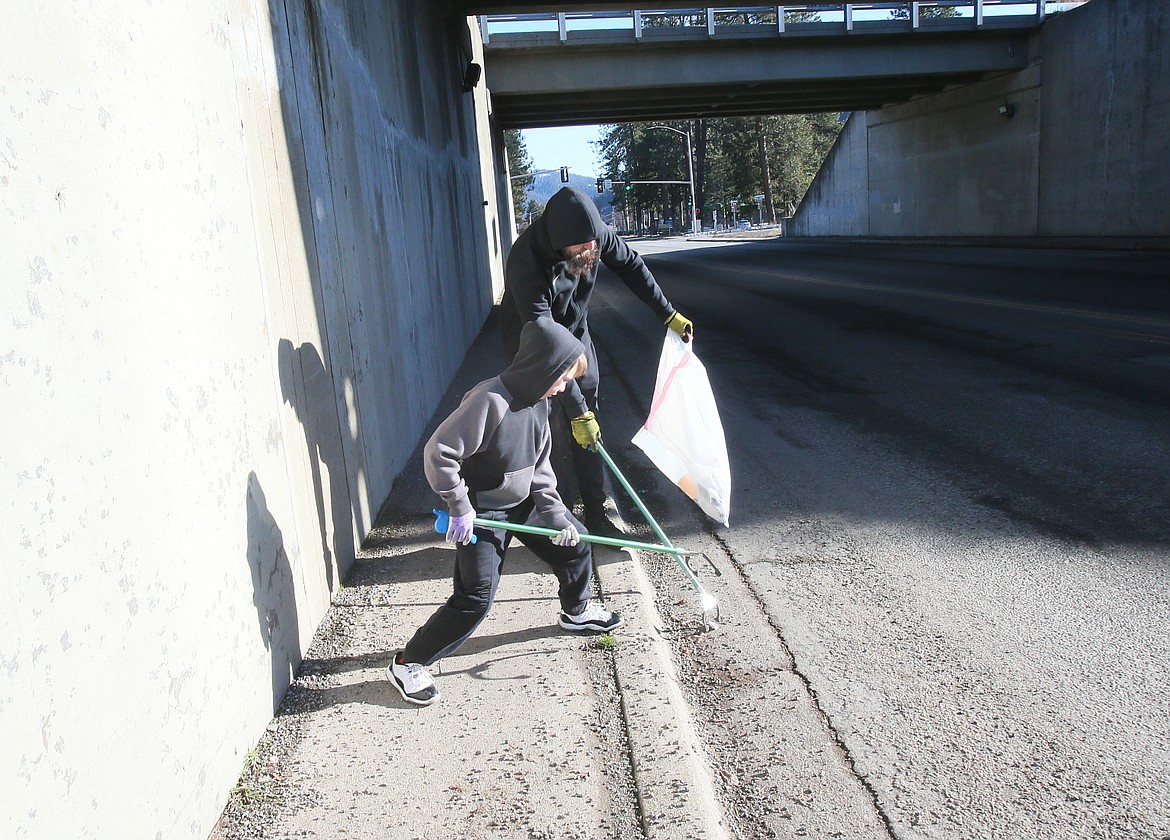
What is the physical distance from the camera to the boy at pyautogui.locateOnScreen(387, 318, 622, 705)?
118 inches

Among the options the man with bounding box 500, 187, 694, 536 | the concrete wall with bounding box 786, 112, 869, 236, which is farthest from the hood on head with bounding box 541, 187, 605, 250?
the concrete wall with bounding box 786, 112, 869, 236

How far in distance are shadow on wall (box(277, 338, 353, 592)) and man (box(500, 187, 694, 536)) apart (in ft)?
3.09

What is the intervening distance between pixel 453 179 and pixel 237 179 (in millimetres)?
9217

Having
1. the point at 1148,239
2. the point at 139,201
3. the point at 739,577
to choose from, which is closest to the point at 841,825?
the point at 739,577

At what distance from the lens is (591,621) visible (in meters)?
3.67

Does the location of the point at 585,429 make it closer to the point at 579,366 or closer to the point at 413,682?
the point at 579,366

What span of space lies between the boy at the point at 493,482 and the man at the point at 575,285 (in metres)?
0.50

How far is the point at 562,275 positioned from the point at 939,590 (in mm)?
2178

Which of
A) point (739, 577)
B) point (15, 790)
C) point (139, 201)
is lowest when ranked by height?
point (739, 577)

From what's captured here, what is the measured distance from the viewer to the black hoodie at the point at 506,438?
2.96 metres

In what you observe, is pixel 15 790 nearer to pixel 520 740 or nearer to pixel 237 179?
pixel 520 740

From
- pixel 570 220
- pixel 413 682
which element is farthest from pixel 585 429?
pixel 413 682

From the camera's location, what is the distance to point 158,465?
7.68 ft

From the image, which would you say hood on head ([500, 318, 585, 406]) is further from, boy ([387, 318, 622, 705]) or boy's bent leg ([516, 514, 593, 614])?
boy's bent leg ([516, 514, 593, 614])
